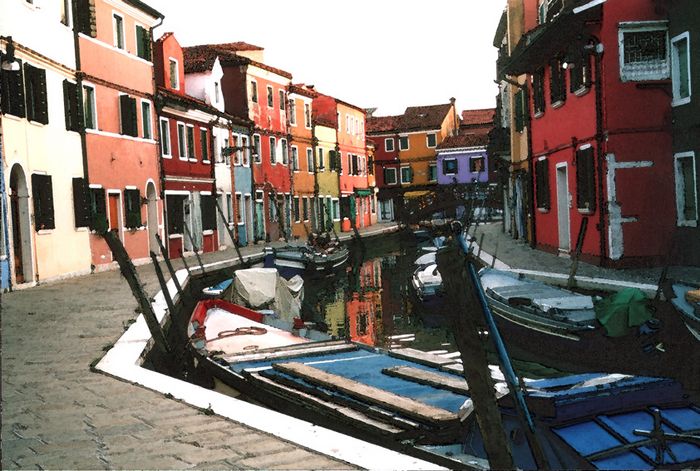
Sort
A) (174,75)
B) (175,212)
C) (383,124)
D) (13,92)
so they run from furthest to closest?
1. (383,124)
2. (174,75)
3. (175,212)
4. (13,92)

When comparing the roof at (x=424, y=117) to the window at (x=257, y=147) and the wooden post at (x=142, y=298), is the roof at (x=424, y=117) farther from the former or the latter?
the wooden post at (x=142, y=298)

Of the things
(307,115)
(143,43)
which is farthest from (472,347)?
(307,115)

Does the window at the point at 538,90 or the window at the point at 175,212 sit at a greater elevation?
the window at the point at 538,90

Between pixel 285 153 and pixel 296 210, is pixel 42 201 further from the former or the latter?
pixel 296 210

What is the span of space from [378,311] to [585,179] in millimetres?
6145

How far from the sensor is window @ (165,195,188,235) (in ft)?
86.7

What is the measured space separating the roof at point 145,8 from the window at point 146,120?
9.50 feet

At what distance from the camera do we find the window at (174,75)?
28531mm

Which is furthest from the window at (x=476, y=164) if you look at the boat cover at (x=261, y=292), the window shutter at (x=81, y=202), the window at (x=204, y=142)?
the boat cover at (x=261, y=292)

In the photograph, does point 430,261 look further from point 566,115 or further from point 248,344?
point 248,344

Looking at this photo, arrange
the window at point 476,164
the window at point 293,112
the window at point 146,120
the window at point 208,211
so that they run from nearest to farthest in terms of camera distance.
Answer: the window at point 146,120
the window at point 208,211
the window at point 293,112
the window at point 476,164

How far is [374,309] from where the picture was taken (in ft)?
67.5

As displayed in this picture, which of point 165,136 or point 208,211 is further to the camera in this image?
point 208,211

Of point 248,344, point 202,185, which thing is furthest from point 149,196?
point 248,344
